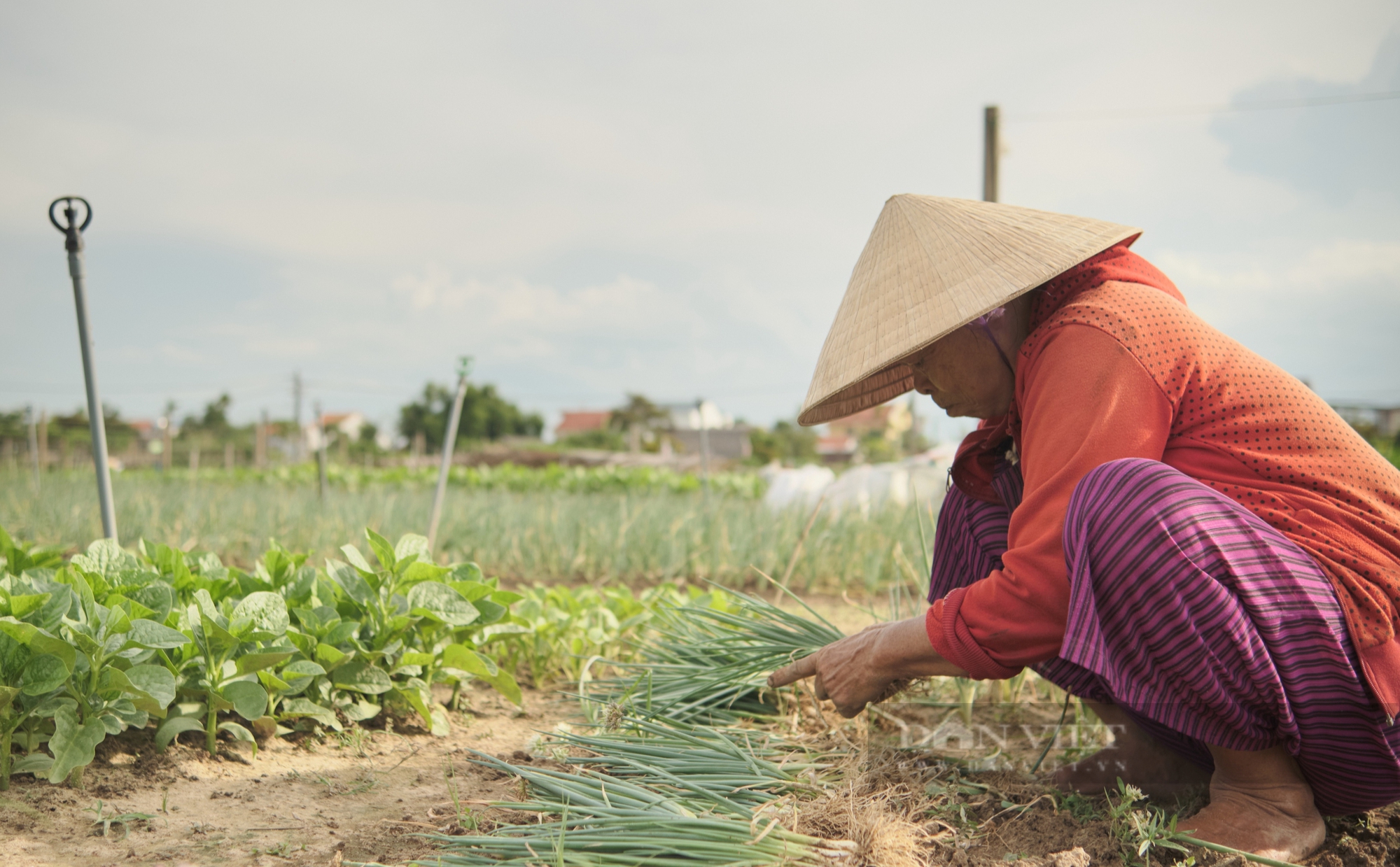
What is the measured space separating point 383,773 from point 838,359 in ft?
3.81

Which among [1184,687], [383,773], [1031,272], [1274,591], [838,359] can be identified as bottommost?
[383,773]

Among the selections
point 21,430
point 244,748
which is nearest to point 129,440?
point 21,430

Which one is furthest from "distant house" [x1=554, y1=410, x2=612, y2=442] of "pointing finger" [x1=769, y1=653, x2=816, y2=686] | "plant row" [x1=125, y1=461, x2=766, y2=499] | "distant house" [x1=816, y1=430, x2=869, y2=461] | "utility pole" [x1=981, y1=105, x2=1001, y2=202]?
"pointing finger" [x1=769, y1=653, x2=816, y2=686]

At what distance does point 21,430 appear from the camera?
2194cm

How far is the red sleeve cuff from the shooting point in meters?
1.23

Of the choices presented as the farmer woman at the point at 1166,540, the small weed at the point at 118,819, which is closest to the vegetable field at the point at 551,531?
the farmer woman at the point at 1166,540

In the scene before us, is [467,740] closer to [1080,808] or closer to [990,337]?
[1080,808]

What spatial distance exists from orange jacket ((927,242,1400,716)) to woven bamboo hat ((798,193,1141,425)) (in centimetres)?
11

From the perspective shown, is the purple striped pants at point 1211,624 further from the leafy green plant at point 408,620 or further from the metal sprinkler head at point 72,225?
the metal sprinkler head at point 72,225

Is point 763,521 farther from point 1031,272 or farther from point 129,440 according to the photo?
point 129,440

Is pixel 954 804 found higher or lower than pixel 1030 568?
lower

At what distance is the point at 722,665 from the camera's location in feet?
6.21

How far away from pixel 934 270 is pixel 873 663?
64 centimetres

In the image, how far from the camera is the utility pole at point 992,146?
725 cm
